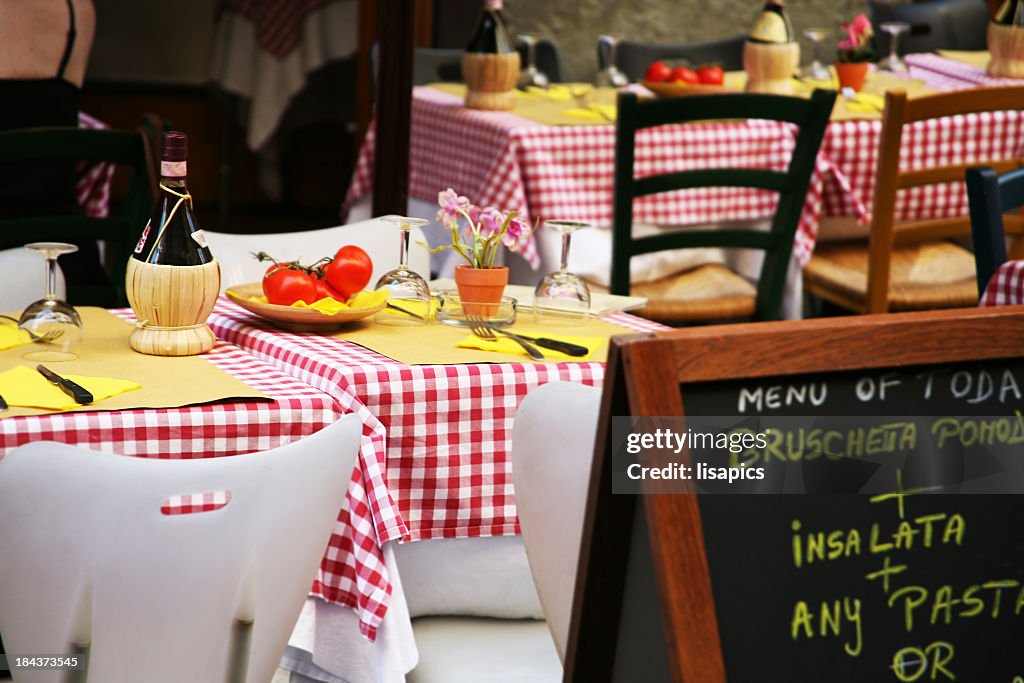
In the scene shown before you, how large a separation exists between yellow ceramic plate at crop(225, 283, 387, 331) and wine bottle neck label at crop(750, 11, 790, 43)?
7.27 ft

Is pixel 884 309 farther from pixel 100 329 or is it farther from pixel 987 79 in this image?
pixel 100 329

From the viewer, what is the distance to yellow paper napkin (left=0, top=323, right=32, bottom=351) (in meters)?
1.74

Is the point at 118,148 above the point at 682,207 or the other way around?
above

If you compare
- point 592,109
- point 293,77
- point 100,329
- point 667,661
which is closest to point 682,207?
point 592,109

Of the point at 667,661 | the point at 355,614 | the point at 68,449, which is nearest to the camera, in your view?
the point at 667,661

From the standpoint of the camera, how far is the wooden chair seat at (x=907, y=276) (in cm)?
330

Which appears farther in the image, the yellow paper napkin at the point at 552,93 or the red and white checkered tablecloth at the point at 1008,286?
the yellow paper napkin at the point at 552,93

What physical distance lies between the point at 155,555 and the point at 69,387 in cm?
38

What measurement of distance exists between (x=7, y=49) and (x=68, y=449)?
1.92m

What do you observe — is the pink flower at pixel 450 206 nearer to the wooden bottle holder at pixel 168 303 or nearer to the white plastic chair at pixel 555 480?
the wooden bottle holder at pixel 168 303

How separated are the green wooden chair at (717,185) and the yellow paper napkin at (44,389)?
153 centimetres

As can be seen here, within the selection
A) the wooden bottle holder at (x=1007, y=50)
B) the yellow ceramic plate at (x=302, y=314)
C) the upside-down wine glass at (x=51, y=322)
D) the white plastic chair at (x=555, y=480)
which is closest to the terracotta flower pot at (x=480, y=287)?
the yellow ceramic plate at (x=302, y=314)

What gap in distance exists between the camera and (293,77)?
5.96m

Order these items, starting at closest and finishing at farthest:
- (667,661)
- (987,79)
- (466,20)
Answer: (667,661), (987,79), (466,20)
